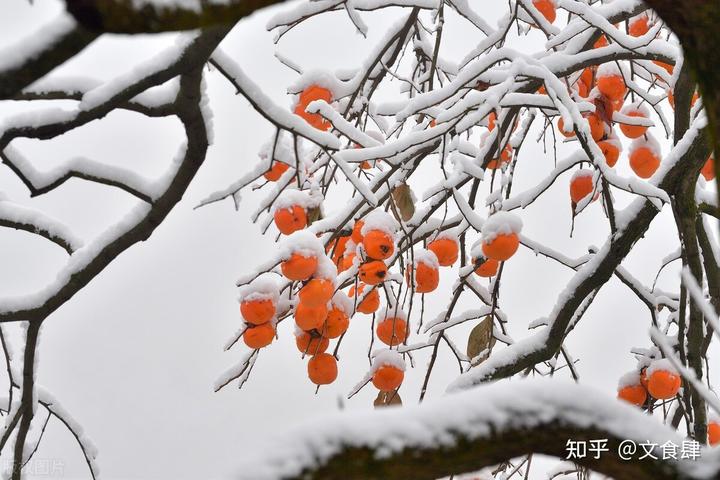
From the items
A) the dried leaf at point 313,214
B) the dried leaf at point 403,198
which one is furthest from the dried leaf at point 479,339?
the dried leaf at point 313,214

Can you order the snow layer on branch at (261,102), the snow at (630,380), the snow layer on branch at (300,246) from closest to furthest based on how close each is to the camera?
the snow layer on branch at (261,102), the snow layer on branch at (300,246), the snow at (630,380)

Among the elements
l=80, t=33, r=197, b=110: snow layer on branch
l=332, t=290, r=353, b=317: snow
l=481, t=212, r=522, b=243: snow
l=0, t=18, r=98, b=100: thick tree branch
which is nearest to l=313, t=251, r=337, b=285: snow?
l=332, t=290, r=353, b=317: snow

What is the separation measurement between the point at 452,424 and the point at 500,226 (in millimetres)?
776

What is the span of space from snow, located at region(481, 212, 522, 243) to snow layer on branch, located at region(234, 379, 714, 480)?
68 centimetres

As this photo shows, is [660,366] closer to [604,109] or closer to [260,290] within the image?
[604,109]

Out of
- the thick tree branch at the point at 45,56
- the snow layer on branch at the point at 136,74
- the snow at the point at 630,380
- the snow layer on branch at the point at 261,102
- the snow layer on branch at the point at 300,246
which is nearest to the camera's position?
the thick tree branch at the point at 45,56

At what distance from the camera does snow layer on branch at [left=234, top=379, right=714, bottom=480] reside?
18.2 inches

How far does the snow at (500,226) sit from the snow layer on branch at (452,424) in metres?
0.68

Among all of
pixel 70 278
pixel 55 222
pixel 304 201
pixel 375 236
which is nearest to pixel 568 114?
pixel 375 236

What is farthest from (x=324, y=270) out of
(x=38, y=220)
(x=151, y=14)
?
(x=151, y=14)

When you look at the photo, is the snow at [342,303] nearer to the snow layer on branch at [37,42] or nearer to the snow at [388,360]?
the snow at [388,360]

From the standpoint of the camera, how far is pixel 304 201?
1.39 meters

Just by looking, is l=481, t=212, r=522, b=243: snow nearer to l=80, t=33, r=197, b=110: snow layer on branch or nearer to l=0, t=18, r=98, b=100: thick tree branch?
l=80, t=33, r=197, b=110: snow layer on branch

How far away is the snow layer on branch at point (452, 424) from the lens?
46 cm
